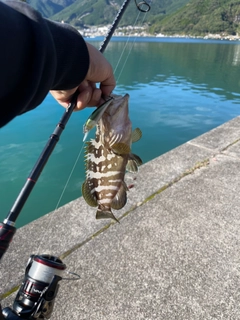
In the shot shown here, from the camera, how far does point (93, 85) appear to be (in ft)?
5.22

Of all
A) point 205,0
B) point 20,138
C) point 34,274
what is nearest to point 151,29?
point 205,0

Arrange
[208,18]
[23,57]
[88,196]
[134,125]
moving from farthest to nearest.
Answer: [208,18]
[134,125]
[88,196]
[23,57]

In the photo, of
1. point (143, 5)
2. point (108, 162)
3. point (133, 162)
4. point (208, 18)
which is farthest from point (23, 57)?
point (208, 18)

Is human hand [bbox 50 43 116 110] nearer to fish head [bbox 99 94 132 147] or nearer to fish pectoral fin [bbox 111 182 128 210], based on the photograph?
fish head [bbox 99 94 132 147]

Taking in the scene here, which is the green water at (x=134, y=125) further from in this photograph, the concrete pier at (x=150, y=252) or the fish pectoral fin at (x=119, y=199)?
the fish pectoral fin at (x=119, y=199)

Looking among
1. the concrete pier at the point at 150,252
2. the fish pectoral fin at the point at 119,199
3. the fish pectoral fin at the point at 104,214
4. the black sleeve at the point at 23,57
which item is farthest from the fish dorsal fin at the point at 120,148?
the concrete pier at the point at 150,252

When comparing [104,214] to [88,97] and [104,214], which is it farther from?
[88,97]

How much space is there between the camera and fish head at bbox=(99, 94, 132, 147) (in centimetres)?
147

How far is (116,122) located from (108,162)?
0.22 m

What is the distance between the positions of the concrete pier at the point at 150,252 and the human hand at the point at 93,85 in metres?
1.34

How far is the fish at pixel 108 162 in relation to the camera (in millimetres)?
1512

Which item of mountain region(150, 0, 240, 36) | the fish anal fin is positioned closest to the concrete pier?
the fish anal fin

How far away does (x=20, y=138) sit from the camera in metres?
7.84

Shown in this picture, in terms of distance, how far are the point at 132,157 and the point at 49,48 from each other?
0.82 metres
